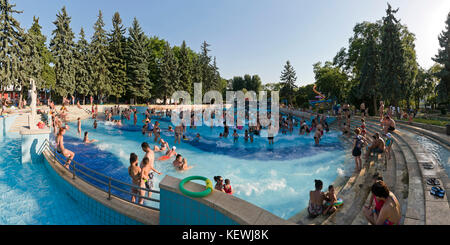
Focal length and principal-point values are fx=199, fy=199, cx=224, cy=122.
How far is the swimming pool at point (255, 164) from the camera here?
8.52 metres

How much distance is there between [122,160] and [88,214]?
6.91 meters

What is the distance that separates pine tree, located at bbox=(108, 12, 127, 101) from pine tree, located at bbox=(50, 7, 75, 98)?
651cm

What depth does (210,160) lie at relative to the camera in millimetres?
12945

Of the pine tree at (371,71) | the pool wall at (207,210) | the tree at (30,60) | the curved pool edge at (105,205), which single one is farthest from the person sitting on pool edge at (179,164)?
the tree at (30,60)

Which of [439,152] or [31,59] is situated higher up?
[31,59]

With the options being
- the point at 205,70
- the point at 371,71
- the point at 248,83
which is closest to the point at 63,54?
the point at 205,70

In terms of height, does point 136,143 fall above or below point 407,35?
→ below

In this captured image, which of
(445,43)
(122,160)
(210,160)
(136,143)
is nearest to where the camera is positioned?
(122,160)

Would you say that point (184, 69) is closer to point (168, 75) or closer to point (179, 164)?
point (168, 75)

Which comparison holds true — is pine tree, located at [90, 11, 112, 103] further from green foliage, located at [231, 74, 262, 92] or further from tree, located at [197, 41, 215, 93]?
green foliage, located at [231, 74, 262, 92]

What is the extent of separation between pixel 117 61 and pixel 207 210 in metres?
43.5

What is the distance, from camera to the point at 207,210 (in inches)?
119
